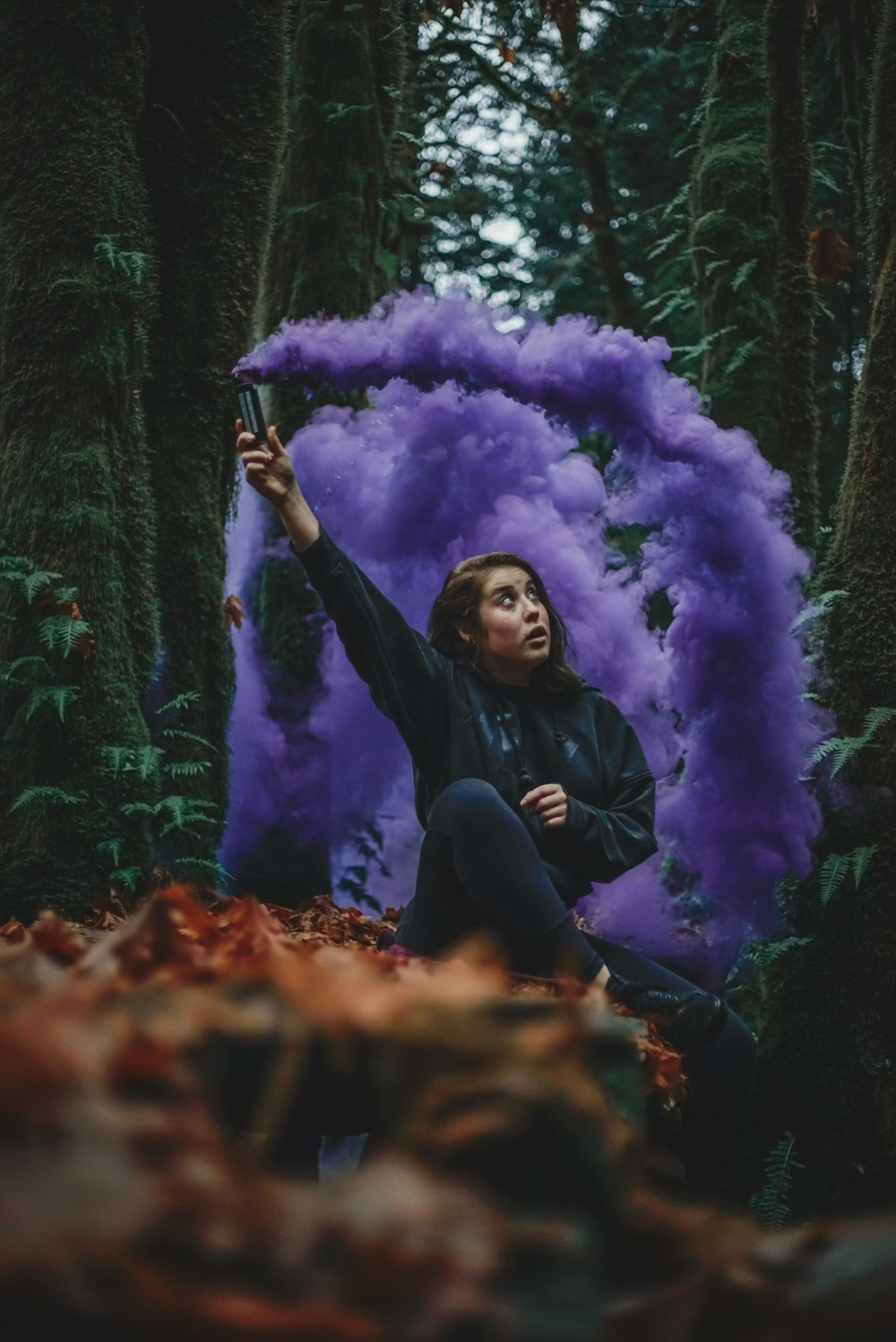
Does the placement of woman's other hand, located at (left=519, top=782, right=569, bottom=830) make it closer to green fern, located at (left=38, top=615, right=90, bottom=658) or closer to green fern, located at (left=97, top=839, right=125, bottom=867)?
green fern, located at (left=97, top=839, right=125, bottom=867)

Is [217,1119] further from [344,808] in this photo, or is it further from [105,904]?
[344,808]

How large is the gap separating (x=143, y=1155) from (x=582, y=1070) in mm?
357

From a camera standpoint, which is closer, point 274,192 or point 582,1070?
point 582,1070

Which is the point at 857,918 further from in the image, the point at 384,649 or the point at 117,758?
the point at 117,758

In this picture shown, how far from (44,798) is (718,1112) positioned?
2.13 meters

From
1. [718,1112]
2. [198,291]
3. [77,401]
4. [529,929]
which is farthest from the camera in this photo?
[198,291]

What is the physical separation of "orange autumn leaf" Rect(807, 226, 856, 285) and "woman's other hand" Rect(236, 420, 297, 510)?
4746 mm

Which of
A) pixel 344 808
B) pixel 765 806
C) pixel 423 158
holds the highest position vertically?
pixel 423 158

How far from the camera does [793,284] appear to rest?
6.37 m

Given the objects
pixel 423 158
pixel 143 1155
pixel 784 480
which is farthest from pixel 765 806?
pixel 423 158

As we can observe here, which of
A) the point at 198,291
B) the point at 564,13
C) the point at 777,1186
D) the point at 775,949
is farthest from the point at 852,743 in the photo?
the point at 564,13

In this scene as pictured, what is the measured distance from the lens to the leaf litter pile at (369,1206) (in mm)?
760

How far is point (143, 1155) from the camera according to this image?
2.74 feet

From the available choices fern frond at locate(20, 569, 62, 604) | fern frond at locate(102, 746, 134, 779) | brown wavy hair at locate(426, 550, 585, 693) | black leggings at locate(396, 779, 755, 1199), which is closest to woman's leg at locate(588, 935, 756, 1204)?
black leggings at locate(396, 779, 755, 1199)
